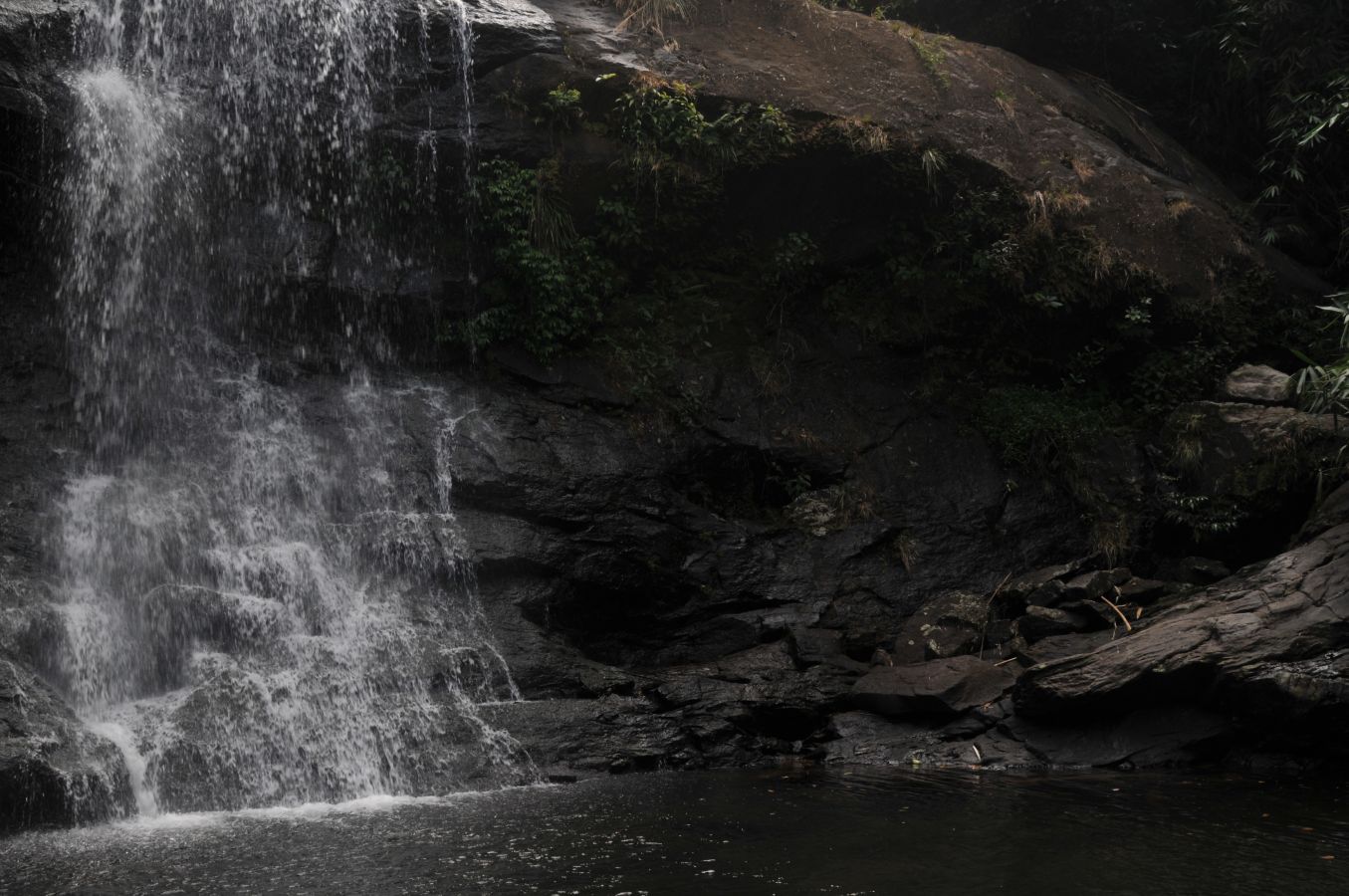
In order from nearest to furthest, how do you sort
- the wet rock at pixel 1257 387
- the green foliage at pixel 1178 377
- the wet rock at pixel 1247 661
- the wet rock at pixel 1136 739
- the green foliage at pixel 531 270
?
the wet rock at pixel 1247 661 → the wet rock at pixel 1136 739 → the wet rock at pixel 1257 387 → the green foliage at pixel 531 270 → the green foliage at pixel 1178 377

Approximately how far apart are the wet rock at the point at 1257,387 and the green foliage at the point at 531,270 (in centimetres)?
705

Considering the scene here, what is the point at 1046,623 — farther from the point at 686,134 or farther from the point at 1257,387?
the point at 686,134

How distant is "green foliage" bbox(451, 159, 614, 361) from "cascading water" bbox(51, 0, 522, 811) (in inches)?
45.8

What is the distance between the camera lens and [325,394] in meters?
11.7

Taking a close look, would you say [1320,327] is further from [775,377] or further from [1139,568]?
[775,377]

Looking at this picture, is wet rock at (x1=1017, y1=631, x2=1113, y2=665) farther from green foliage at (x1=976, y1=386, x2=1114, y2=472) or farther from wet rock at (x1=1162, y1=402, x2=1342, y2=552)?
green foliage at (x1=976, y1=386, x2=1114, y2=472)

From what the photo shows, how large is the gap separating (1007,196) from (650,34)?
187 inches

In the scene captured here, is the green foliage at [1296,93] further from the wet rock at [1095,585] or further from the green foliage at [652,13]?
the green foliage at [652,13]

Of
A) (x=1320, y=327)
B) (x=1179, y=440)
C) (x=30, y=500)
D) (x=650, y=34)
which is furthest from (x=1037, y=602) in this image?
(x=30, y=500)

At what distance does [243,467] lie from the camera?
427 inches

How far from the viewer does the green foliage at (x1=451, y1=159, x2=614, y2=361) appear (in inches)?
488

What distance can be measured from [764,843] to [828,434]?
735 cm

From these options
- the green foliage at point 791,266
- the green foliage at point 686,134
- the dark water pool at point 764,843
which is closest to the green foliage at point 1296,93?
the green foliage at point 791,266

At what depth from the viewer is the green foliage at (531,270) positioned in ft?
40.6
